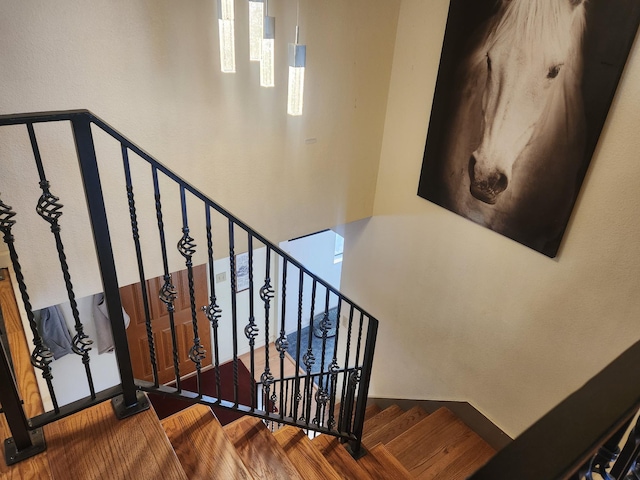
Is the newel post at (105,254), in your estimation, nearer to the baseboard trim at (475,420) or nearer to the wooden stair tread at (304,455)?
the wooden stair tread at (304,455)

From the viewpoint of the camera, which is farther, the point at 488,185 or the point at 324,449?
the point at 488,185

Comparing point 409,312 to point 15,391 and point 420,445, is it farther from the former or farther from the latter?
point 15,391

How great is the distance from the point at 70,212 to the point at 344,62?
6.36 feet

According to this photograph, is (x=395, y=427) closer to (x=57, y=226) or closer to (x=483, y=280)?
(x=483, y=280)

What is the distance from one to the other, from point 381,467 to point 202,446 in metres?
1.08

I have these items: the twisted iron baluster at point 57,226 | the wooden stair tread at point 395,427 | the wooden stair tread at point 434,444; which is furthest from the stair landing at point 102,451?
the wooden stair tread at point 395,427

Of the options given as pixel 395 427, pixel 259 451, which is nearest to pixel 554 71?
pixel 259 451

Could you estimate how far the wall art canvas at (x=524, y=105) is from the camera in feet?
7.11

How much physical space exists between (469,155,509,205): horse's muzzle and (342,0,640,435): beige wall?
235mm

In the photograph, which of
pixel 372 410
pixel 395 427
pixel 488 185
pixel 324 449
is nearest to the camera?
pixel 324 449

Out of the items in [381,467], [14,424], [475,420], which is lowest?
[475,420]

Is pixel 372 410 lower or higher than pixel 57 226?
lower

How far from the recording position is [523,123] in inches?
99.0

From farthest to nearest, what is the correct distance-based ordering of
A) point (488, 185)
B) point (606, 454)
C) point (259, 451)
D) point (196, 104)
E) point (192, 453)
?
point (488, 185) < point (196, 104) < point (259, 451) < point (192, 453) < point (606, 454)
